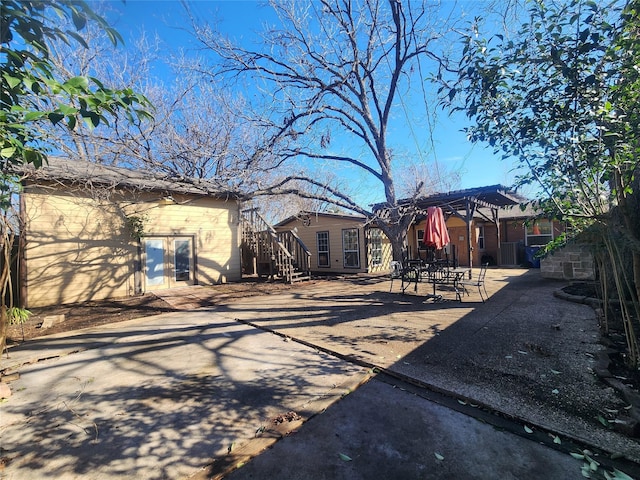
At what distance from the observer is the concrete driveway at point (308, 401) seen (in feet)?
6.61

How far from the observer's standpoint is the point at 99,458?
82.4 inches

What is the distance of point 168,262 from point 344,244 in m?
8.06

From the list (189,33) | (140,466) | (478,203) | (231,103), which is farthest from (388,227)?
(140,466)

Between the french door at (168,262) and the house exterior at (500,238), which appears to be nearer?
the french door at (168,262)

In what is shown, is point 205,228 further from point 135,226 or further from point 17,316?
point 17,316

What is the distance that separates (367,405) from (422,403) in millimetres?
521

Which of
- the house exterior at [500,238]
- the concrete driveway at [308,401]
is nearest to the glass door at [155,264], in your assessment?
the concrete driveway at [308,401]

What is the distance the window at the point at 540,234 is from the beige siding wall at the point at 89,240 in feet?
55.3

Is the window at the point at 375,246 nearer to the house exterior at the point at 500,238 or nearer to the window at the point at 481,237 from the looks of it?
the house exterior at the point at 500,238

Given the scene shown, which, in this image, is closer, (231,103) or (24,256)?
(24,256)

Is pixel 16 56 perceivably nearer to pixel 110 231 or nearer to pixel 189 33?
pixel 189 33

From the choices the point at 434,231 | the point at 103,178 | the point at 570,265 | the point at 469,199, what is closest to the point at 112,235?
the point at 103,178

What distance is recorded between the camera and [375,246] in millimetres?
14773

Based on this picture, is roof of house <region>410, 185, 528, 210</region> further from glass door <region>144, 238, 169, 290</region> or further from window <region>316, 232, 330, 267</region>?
glass door <region>144, 238, 169, 290</region>
